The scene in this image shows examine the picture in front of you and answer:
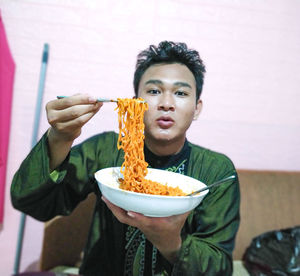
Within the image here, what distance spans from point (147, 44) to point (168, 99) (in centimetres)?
29

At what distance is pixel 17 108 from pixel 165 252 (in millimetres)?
783

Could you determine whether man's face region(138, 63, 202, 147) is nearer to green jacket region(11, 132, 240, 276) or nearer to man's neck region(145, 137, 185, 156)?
man's neck region(145, 137, 185, 156)

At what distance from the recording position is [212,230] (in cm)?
74

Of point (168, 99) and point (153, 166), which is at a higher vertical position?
point (168, 99)

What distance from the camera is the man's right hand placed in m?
0.57

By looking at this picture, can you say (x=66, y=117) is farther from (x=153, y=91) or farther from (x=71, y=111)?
(x=153, y=91)

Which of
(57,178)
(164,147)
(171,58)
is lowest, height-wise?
(57,178)

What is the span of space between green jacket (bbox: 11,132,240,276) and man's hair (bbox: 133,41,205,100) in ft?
0.77

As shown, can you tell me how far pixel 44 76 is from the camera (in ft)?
3.13

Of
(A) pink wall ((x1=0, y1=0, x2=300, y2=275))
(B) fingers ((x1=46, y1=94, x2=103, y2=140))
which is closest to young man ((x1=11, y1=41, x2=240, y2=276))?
(B) fingers ((x1=46, y1=94, x2=103, y2=140))

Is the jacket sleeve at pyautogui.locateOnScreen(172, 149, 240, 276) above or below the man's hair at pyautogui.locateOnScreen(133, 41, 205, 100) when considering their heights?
below

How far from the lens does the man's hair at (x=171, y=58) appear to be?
72cm

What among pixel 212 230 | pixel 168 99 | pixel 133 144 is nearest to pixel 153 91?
pixel 168 99

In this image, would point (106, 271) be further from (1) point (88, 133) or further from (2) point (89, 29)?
(2) point (89, 29)
